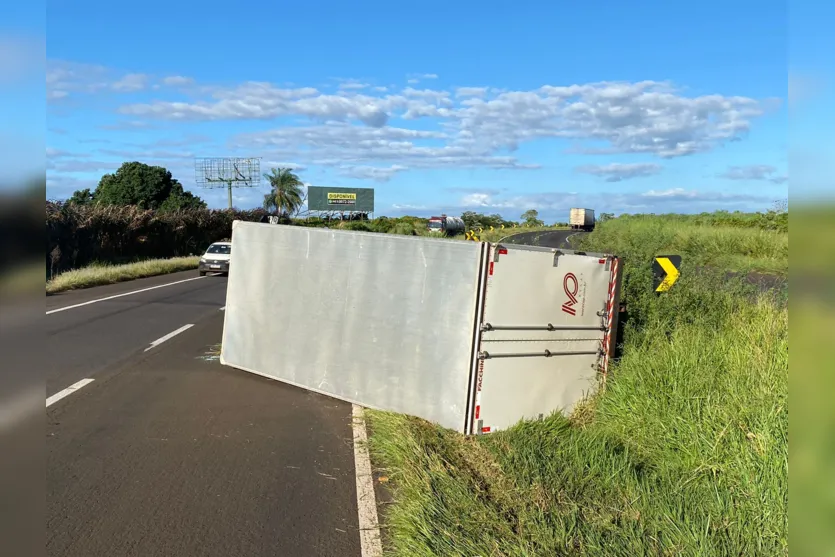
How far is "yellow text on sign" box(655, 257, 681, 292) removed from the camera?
8.58 m

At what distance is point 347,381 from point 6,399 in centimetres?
625

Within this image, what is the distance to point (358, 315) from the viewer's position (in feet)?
24.4

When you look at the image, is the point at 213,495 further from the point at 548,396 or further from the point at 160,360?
the point at 160,360

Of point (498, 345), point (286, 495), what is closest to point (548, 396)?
point (498, 345)

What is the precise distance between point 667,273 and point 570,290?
2.50 m

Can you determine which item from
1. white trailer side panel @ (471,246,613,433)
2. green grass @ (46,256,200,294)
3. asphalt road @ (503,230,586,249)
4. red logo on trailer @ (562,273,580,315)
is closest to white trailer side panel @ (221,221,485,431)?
white trailer side panel @ (471,246,613,433)

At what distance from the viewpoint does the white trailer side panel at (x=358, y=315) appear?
6.43 meters

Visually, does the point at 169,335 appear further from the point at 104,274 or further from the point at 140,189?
the point at 140,189

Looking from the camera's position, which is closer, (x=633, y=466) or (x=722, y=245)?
(x=633, y=466)

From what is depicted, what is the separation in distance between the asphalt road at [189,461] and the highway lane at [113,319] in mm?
80

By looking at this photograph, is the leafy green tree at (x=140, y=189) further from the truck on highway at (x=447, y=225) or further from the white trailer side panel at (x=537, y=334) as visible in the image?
the white trailer side panel at (x=537, y=334)

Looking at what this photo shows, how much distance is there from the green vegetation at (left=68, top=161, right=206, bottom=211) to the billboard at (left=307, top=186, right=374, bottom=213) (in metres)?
33.7

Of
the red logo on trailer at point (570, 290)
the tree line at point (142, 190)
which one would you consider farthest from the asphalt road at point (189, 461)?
the tree line at point (142, 190)

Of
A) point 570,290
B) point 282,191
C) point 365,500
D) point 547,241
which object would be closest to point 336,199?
point 282,191
